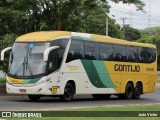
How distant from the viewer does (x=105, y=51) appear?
27.2m

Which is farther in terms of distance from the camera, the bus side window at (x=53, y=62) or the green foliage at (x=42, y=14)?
the green foliage at (x=42, y=14)

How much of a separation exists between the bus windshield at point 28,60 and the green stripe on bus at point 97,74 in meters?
2.77

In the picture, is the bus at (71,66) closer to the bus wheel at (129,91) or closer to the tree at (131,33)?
the bus wheel at (129,91)

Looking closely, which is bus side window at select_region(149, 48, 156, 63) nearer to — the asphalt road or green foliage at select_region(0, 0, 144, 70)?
green foliage at select_region(0, 0, 144, 70)

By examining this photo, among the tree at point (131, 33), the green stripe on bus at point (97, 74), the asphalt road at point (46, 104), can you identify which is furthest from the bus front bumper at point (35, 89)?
the tree at point (131, 33)

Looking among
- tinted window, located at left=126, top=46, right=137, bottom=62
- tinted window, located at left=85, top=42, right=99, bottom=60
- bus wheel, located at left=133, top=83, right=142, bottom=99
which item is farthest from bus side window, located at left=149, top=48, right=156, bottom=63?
tinted window, located at left=85, top=42, right=99, bottom=60

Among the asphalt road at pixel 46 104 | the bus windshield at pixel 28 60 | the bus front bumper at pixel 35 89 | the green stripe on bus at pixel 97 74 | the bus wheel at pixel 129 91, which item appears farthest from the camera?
the bus wheel at pixel 129 91

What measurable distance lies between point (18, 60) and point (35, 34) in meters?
1.72

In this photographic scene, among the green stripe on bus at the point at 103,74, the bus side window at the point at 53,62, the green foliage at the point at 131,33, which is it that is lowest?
the green stripe on bus at the point at 103,74

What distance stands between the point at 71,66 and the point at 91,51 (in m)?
2.00

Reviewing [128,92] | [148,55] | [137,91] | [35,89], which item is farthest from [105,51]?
[35,89]

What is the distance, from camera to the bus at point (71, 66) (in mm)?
23188

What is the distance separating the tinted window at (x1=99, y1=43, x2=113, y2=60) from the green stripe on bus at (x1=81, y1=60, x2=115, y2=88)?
1.43 ft

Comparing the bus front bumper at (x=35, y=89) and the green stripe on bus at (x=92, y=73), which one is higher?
the green stripe on bus at (x=92, y=73)
